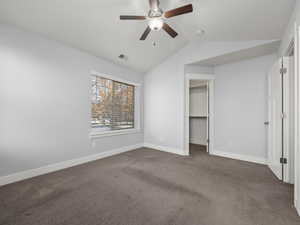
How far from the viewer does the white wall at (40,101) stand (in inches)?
81.0

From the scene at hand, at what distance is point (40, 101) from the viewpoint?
2.37 m

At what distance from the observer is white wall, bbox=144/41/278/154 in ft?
11.0

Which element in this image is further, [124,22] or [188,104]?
[188,104]

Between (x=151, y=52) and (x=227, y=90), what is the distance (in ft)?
7.41

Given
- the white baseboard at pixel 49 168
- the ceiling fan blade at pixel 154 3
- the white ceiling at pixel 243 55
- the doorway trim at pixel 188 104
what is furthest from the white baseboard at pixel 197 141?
the ceiling fan blade at pixel 154 3

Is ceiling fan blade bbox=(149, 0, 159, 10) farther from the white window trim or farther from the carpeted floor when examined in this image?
the carpeted floor

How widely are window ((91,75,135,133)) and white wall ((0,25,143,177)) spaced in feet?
0.90

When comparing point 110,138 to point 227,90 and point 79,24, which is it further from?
point 227,90

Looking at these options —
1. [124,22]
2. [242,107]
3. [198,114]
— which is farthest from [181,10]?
[198,114]

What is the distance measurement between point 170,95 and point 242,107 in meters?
1.84

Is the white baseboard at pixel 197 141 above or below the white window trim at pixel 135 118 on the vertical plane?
below

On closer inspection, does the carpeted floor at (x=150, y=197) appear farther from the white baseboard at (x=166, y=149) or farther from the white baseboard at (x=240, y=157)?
the white baseboard at (x=166, y=149)

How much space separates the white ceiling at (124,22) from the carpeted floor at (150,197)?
2.54 meters

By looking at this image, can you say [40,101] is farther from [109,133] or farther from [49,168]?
[109,133]
